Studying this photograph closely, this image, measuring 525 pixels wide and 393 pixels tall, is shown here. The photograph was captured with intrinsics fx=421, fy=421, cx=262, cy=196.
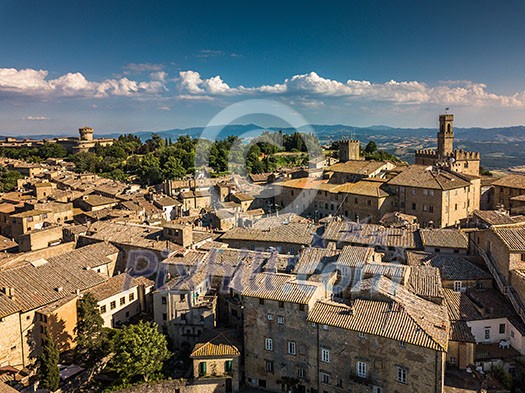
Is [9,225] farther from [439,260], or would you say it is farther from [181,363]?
[439,260]

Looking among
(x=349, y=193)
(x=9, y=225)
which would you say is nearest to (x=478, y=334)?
(x=349, y=193)

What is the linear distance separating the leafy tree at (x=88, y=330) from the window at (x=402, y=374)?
18.1 metres

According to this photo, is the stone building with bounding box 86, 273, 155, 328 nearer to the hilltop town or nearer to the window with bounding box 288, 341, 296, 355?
the hilltop town

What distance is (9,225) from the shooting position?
5106cm

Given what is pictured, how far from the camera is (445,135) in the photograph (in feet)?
218

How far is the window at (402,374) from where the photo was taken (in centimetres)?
2042

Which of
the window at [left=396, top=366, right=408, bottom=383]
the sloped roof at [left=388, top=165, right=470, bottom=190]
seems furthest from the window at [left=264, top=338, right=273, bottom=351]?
the sloped roof at [left=388, top=165, right=470, bottom=190]

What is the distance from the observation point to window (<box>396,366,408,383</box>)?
20.4 m

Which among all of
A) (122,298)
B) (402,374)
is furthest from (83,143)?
(402,374)

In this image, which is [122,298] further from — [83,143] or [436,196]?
[83,143]

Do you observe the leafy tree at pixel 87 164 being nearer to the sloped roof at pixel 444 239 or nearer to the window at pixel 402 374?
the sloped roof at pixel 444 239

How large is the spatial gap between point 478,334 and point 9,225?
50.9 m

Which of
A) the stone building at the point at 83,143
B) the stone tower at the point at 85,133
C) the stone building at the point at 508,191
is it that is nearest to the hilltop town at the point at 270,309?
the stone building at the point at 508,191

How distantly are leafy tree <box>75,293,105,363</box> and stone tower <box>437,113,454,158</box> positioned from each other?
183ft
